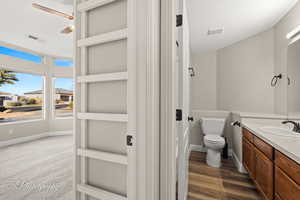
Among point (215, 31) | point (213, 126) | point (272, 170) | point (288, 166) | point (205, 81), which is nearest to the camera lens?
point (288, 166)

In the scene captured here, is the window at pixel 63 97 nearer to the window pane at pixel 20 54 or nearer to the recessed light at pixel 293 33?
the window pane at pixel 20 54

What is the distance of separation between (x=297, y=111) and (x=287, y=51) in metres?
0.96

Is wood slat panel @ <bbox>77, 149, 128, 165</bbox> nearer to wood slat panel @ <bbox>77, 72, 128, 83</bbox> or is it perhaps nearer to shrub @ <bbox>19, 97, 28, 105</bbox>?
wood slat panel @ <bbox>77, 72, 128, 83</bbox>

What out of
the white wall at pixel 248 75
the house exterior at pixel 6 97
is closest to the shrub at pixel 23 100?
the house exterior at pixel 6 97

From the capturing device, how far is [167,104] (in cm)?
87

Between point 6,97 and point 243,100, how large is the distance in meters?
5.94

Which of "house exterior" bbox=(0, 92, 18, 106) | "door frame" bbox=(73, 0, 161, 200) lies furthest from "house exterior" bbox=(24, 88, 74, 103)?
"door frame" bbox=(73, 0, 161, 200)

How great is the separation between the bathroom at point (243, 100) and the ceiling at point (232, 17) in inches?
0.6

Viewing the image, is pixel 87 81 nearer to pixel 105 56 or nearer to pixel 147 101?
pixel 105 56

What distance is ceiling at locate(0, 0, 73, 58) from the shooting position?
2131mm

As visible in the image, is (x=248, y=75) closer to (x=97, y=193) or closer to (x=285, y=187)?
(x=285, y=187)

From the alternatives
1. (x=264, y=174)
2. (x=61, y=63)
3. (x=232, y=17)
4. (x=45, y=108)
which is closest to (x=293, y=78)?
(x=232, y=17)

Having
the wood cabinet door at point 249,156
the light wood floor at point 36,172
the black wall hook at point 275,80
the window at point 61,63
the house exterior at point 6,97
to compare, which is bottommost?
the light wood floor at point 36,172

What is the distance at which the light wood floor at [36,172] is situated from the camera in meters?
1.74
